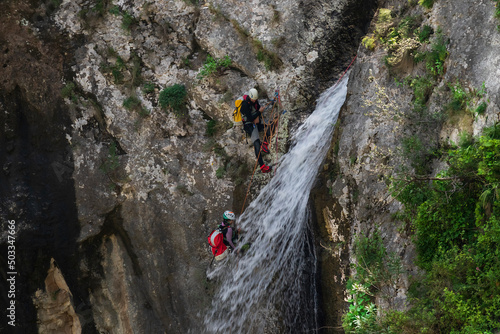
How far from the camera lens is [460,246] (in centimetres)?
622

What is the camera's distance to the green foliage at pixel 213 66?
12242mm

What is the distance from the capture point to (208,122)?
40.4 feet

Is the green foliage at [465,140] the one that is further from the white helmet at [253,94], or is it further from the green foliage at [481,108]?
the white helmet at [253,94]

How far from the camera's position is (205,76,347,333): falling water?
1032 cm

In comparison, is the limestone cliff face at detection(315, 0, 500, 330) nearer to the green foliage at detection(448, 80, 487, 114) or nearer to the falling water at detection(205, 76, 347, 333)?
the green foliage at detection(448, 80, 487, 114)

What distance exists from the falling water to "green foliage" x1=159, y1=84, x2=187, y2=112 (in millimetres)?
3068

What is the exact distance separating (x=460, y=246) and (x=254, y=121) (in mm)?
6035

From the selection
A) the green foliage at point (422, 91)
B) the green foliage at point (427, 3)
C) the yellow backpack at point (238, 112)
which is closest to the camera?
the green foliage at point (422, 91)

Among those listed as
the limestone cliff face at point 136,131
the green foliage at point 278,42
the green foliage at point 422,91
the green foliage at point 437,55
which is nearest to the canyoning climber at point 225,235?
the limestone cliff face at point 136,131

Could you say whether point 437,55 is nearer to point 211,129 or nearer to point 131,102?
point 211,129

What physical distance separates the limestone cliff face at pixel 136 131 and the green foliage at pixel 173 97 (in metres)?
0.19

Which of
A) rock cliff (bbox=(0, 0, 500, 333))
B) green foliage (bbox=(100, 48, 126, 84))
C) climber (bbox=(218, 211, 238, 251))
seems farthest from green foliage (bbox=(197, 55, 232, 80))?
climber (bbox=(218, 211, 238, 251))

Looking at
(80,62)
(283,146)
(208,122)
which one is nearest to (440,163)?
(283,146)

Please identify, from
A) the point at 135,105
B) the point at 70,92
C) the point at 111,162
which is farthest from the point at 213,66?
the point at 70,92
